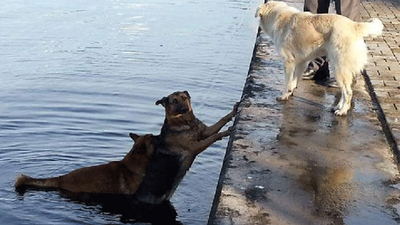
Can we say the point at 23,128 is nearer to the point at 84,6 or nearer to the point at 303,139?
the point at 303,139

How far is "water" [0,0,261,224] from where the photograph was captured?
8.11 metres

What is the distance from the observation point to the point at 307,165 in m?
6.54

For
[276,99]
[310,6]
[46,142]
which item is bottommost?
[46,142]

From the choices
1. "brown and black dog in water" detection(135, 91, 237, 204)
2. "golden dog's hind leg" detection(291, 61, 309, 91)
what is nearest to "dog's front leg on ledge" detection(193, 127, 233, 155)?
"brown and black dog in water" detection(135, 91, 237, 204)

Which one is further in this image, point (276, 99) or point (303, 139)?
point (276, 99)

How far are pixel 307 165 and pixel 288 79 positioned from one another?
246cm

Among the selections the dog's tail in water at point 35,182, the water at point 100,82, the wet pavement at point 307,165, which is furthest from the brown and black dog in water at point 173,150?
the dog's tail in water at point 35,182

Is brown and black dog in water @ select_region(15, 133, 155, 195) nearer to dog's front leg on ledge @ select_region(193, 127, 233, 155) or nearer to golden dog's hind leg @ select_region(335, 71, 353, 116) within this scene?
dog's front leg on ledge @ select_region(193, 127, 233, 155)

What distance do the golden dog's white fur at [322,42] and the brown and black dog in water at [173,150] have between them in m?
1.56

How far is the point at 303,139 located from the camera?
24.0 ft

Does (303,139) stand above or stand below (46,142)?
above

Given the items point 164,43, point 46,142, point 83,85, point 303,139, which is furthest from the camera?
point 164,43

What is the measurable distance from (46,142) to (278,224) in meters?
5.10

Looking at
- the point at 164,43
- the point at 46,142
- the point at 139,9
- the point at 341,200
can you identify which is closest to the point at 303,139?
the point at 341,200
